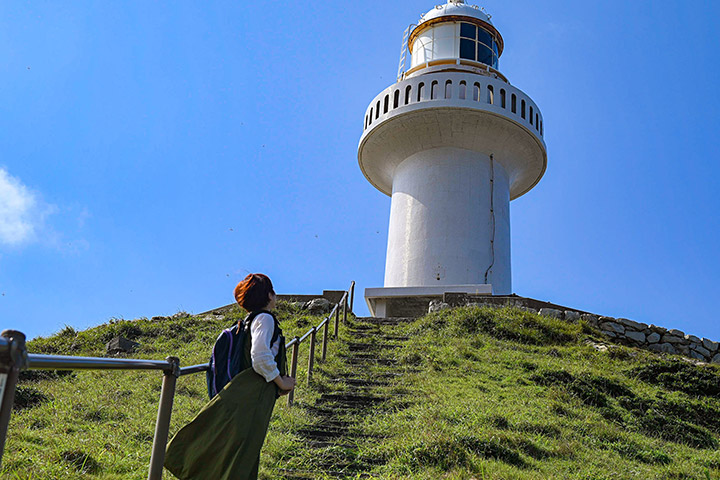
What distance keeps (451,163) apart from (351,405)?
466 inches

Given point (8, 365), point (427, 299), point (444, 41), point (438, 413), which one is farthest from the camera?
point (444, 41)

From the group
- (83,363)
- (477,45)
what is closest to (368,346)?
(83,363)

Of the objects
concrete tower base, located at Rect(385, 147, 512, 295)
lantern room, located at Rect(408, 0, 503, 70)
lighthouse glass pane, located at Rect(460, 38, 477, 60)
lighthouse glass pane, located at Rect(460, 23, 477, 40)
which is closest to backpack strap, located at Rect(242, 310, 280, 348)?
concrete tower base, located at Rect(385, 147, 512, 295)

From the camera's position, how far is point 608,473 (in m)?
4.82

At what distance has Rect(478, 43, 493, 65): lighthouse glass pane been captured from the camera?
1928 centimetres

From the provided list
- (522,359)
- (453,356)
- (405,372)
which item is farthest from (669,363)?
(405,372)

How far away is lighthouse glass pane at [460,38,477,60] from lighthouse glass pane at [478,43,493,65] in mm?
274

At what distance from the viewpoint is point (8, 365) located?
1.60 m

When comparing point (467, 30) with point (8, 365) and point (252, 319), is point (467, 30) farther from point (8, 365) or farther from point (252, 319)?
point (8, 365)

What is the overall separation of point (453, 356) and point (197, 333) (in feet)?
19.3

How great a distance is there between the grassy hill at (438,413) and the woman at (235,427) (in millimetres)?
1263

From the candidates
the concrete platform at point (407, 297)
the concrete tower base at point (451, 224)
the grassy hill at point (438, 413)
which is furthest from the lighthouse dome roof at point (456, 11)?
the grassy hill at point (438, 413)

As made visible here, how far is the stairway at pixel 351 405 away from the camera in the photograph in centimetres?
477

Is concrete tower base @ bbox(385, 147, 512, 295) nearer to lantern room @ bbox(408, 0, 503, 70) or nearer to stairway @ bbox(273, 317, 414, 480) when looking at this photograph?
lantern room @ bbox(408, 0, 503, 70)
